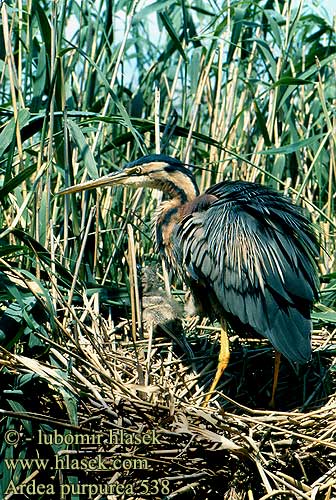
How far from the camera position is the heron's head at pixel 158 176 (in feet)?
14.4

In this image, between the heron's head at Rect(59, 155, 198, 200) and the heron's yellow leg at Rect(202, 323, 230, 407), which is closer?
the heron's yellow leg at Rect(202, 323, 230, 407)

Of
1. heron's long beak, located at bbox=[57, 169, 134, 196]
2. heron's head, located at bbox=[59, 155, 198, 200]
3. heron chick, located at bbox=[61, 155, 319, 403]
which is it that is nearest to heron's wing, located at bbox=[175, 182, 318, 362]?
heron chick, located at bbox=[61, 155, 319, 403]

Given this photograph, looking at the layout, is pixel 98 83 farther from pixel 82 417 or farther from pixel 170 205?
pixel 82 417

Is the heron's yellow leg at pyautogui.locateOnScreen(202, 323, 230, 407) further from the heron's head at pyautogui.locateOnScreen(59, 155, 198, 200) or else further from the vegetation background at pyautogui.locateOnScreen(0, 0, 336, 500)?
the heron's head at pyautogui.locateOnScreen(59, 155, 198, 200)

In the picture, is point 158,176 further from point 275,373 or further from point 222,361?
point 275,373

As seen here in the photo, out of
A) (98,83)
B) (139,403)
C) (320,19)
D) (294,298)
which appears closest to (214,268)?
(294,298)

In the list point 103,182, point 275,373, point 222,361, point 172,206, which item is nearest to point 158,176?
point 172,206

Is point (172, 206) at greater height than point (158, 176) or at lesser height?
lesser

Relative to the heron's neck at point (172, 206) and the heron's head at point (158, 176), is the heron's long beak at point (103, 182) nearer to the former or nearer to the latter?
the heron's head at point (158, 176)

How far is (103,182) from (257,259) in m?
0.87

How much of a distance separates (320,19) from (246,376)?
226 centimetres

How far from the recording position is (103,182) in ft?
14.0

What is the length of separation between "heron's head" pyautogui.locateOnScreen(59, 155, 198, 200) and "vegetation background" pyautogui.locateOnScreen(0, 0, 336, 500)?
0.39 feet

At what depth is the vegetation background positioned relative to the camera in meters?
3.40
